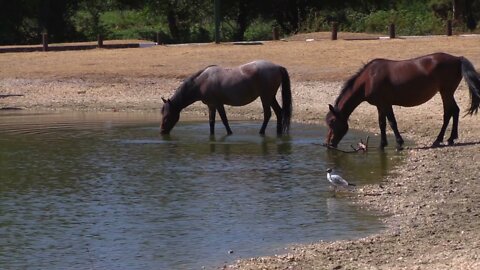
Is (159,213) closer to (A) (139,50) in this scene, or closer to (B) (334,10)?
(A) (139,50)

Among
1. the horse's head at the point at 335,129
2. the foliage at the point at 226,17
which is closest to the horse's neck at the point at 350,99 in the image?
the horse's head at the point at 335,129

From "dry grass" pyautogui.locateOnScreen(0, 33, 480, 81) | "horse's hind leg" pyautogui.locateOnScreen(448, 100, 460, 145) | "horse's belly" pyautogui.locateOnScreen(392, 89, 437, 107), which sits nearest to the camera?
"horse's hind leg" pyautogui.locateOnScreen(448, 100, 460, 145)

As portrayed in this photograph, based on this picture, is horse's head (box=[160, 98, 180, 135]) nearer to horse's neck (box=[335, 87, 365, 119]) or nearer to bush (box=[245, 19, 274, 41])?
horse's neck (box=[335, 87, 365, 119])

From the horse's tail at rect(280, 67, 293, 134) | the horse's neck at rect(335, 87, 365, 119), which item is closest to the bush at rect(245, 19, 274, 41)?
the horse's tail at rect(280, 67, 293, 134)

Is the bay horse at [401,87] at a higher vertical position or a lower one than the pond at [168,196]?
higher

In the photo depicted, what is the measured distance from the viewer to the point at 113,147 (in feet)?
57.3

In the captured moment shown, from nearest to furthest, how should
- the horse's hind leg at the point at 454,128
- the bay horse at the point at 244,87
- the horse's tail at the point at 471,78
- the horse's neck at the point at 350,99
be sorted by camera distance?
the horse's tail at the point at 471,78
the horse's hind leg at the point at 454,128
the horse's neck at the point at 350,99
the bay horse at the point at 244,87

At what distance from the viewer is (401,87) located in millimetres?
16266

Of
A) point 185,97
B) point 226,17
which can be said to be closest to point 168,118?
point 185,97

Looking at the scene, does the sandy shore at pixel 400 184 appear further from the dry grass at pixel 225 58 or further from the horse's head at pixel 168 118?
the horse's head at pixel 168 118

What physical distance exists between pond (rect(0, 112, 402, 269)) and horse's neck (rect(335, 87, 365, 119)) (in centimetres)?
78

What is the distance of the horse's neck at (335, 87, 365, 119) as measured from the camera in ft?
54.0

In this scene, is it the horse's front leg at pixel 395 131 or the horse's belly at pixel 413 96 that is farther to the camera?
the horse's belly at pixel 413 96

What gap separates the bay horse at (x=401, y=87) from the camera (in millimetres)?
16125
